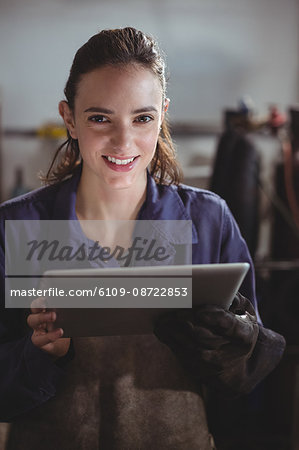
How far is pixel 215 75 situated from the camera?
4.06m

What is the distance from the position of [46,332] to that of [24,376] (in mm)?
151

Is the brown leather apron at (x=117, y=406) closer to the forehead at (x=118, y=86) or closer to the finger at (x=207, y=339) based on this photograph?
the finger at (x=207, y=339)

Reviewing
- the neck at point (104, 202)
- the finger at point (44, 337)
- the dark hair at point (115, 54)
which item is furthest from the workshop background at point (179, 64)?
the finger at point (44, 337)

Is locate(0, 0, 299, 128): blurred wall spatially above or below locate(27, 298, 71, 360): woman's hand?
above

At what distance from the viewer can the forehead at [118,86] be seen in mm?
1239

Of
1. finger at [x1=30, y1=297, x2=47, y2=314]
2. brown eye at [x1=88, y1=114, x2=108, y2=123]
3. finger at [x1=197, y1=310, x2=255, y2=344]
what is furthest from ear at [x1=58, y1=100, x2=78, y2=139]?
finger at [x1=197, y1=310, x2=255, y2=344]

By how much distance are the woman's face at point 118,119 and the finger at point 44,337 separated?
403 mm

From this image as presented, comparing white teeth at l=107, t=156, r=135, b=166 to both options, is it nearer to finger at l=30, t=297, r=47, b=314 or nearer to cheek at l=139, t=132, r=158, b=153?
cheek at l=139, t=132, r=158, b=153

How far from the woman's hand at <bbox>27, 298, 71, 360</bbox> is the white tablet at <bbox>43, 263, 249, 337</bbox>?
21 mm

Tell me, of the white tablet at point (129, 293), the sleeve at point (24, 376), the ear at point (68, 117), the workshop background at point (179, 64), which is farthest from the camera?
the workshop background at point (179, 64)

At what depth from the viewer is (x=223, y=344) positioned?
1.22 m

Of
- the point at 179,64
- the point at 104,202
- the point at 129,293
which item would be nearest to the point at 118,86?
the point at 104,202

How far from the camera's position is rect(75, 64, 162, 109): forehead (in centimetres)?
124

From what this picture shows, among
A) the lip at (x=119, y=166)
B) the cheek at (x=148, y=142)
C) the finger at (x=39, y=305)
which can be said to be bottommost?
the finger at (x=39, y=305)
